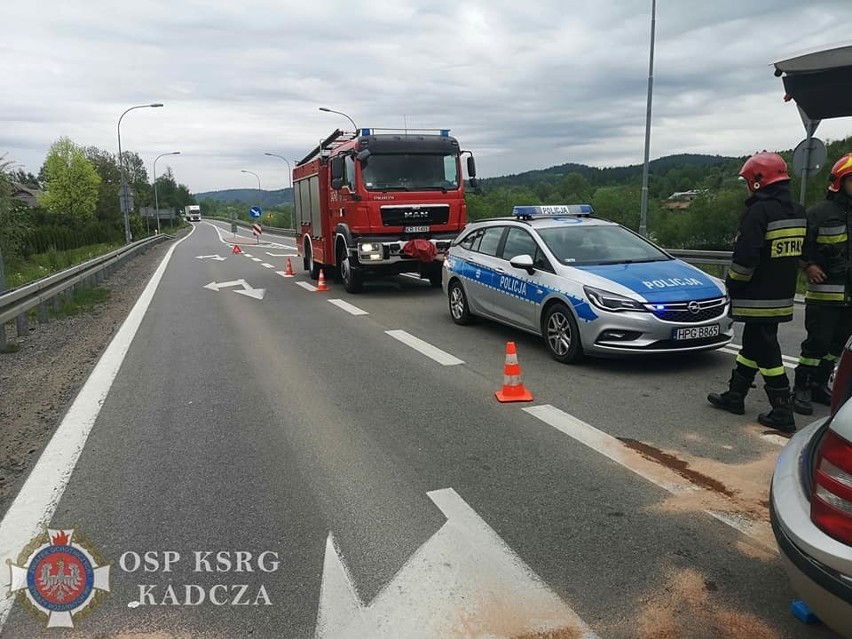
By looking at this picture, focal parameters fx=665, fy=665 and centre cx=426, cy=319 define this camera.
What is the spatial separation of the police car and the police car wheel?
1 centimetres

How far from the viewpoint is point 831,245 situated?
5105mm

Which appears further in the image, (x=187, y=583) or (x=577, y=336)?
(x=577, y=336)

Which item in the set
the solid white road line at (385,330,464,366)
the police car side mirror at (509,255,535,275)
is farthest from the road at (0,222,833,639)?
the police car side mirror at (509,255,535,275)

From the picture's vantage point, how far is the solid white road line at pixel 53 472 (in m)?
3.58

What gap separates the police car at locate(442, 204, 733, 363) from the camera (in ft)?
21.4

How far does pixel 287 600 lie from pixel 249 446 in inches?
81.0

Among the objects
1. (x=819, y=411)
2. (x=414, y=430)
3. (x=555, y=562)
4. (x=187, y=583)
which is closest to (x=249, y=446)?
(x=414, y=430)

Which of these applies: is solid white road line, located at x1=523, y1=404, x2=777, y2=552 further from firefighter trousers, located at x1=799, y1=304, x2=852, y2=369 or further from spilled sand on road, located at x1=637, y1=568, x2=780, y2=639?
firefighter trousers, located at x1=799, y1=304, x2=852, y2=369

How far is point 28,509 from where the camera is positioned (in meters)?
3.90

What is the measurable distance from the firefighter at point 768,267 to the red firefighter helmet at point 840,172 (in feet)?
1.57

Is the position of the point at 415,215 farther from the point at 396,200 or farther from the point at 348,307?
the point at 348,307

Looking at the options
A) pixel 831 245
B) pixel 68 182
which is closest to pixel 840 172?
pixel 831 245

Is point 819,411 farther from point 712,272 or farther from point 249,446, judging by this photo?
point 712,272

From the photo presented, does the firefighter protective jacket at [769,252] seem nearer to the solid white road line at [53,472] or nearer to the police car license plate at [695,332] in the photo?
the police car license plate at [695,332]
